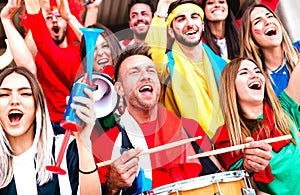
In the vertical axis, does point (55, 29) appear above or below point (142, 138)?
above

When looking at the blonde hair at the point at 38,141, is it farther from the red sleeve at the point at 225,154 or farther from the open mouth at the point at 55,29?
the red sleeve at the point at 225,154

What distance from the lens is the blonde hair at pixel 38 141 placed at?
3107 mm

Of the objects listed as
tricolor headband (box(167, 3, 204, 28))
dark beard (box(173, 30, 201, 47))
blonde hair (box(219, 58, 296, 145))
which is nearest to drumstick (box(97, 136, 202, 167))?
blonde hair (box(219, 58, 296, 145))

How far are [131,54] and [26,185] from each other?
977 millimetres

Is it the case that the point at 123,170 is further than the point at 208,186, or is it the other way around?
the point at 123,170

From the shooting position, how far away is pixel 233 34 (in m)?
3.80

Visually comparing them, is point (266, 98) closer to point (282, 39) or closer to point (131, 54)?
point (282, 39)

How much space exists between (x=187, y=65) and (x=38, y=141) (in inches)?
40.6

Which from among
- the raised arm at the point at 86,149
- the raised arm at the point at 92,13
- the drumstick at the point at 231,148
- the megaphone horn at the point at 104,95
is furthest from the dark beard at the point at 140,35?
the drumstick at the point at 231,148

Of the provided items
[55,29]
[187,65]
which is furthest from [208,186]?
[55,29]

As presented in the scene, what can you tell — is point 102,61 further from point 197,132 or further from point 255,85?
point 255,85

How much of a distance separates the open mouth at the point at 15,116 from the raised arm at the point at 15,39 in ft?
0.85

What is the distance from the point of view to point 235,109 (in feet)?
11.6

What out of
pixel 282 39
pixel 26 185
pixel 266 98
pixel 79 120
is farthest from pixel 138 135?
pixel 282 39
